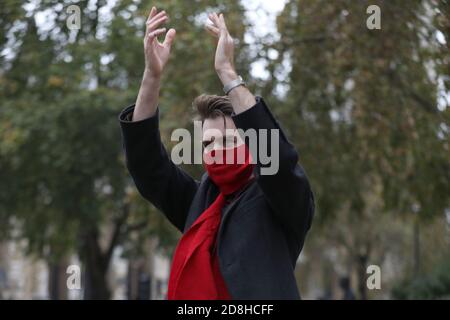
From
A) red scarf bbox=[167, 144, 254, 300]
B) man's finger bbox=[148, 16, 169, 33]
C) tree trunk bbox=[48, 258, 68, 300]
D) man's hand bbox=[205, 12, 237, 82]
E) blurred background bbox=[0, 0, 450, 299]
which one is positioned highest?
man's finger bbox=[148, 16, 169, 33]

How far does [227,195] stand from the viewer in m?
3.01

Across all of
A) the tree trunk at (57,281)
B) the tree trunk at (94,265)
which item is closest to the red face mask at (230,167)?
the tree trunk at (94,265)

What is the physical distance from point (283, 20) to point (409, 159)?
3156mm

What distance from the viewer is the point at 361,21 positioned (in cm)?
1106

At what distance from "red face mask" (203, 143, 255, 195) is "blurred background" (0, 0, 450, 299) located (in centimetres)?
402

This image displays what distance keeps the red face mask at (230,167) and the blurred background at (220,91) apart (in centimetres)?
402

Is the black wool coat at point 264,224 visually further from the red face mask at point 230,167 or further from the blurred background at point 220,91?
the blurred background at point 220,91

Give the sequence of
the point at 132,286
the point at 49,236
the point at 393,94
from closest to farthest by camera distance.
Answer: the point at 393,94, the point at 49,236, the point at 132,286

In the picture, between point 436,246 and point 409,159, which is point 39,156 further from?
point 436,246

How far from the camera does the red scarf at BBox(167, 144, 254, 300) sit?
9.16ft

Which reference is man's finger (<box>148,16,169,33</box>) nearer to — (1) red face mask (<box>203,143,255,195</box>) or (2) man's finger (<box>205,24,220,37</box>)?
(2) man's finger (<box>205,24,220,37</box>)

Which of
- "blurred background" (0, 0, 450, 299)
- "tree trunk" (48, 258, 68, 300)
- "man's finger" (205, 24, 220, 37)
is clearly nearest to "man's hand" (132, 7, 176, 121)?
"man's finger" (205, 24, 220, 37)
